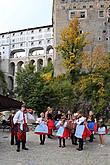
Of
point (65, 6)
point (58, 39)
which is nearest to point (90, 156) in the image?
point (58, 39)

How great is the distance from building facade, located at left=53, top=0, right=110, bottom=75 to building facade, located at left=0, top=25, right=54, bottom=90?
28.3 metres

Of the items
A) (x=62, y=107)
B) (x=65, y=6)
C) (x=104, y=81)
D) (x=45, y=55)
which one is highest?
(x=65, y=6)

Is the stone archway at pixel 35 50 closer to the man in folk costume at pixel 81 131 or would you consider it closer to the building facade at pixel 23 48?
the building facade at pixel 23 48

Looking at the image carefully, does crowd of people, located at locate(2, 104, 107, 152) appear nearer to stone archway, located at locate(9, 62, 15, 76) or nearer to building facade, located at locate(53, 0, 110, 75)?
building facade, located at locate(53, 0, 110, 75)

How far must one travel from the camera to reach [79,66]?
47.1 meters

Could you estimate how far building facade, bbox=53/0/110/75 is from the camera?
5978cm

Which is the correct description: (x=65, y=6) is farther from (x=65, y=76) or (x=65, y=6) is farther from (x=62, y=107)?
(x=62, y=107)

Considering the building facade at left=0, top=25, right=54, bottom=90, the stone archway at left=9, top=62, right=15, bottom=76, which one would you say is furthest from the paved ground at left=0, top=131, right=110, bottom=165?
the stone archway at left=9, top=62, right=15, bottom=76

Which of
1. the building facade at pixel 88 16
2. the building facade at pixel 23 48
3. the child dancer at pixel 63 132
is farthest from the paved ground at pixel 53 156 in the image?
the building facade at pixel 23 48

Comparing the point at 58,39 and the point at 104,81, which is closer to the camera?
the point at 104,81

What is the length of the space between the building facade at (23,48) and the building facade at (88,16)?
28332 mm

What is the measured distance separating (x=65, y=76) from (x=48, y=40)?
45.0 m

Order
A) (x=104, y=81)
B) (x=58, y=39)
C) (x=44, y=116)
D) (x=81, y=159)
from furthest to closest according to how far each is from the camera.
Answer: (x=58, y=39) < (x=104, y=81) < (x=44, y=116) < (x=81, y=159)

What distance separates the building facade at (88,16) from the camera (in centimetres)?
5978
